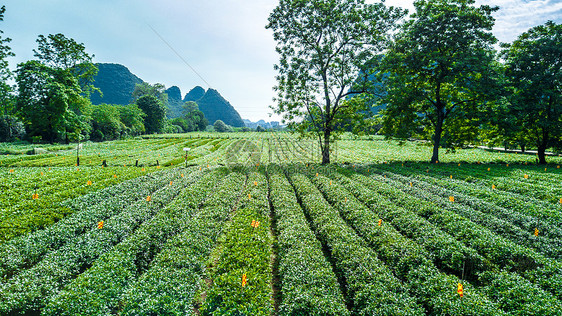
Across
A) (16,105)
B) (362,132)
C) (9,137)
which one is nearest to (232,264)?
(362,132)

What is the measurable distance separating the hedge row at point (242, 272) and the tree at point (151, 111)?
96.4m

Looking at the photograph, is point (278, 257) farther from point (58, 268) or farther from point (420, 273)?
point (58, 268)

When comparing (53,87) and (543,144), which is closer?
(543,144)

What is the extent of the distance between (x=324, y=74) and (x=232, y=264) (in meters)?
25.2

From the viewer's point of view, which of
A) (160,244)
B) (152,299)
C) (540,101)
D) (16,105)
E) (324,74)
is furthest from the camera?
(16,105)

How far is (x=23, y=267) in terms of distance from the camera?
730 cm

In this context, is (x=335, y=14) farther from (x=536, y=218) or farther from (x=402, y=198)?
(x=536, y=218)

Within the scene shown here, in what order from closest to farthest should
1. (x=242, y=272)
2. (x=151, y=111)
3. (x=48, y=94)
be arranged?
(x=242, y=272) < (x=48, y=94) < (x=151, y=111)

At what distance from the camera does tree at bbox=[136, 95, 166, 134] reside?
88562mm

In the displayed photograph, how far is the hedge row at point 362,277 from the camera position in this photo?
17.9 feet

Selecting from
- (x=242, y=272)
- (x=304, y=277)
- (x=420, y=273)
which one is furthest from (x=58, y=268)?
(x=420, y=273)

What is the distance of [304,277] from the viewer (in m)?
6.43

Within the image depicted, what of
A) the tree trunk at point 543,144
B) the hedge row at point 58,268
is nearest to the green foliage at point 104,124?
the hedge row at point 58,268

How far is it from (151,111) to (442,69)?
98576 mm
